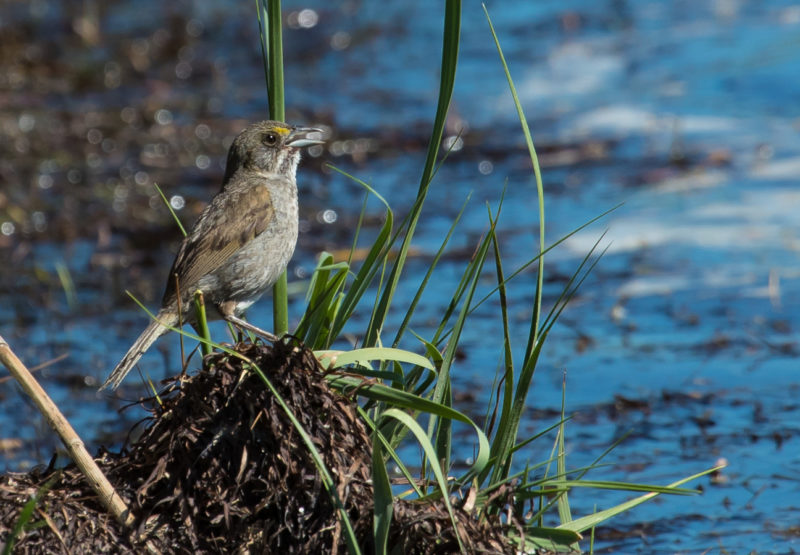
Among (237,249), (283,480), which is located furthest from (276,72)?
(283,480)

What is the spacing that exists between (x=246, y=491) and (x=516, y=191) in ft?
20.7

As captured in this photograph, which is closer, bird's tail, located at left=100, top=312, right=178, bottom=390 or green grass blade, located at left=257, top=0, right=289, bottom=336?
green grass blade, located at left=257, top=0, right=289, bottom=336

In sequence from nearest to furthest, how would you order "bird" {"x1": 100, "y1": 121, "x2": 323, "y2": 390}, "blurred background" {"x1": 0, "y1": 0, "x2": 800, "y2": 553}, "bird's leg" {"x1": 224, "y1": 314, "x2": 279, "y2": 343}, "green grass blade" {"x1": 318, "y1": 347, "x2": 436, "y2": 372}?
"green grass blade" {"x1": 318, "y1": 347, "x2": 436, "y2": 372} < "bird's leg" {"x1": 224, "y1": 314, "x2": 279, "y2": 343} < "bird" {"x1": 100, "y1": 121, "x2": 323, "y2": 390} < "blurred background" {"x1": 0, "y1": 0, "x2": 800, "y2": 553}

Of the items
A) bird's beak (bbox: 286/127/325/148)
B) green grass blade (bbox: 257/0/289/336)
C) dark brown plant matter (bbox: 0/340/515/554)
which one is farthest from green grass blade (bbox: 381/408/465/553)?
bird's beak (bbox: 286/127/325/148)

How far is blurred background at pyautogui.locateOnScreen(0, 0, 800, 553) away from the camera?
6039 millimetres

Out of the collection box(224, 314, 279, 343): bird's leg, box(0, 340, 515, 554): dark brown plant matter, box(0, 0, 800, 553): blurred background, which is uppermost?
box(224, 314, 279, 343): bird's leg

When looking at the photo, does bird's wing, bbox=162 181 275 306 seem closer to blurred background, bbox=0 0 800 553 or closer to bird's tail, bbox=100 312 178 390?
bird's tail, bbox=100 312 178 390

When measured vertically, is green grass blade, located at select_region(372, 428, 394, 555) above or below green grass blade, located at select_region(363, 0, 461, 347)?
below

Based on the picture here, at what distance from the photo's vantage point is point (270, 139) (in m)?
5.13

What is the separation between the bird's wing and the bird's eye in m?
0.29

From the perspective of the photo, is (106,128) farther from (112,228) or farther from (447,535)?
(447,535)

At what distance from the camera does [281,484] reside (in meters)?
3.48

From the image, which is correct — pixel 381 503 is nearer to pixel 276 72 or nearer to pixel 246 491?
pixel 246 491

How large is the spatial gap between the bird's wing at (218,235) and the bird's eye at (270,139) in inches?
11.3
